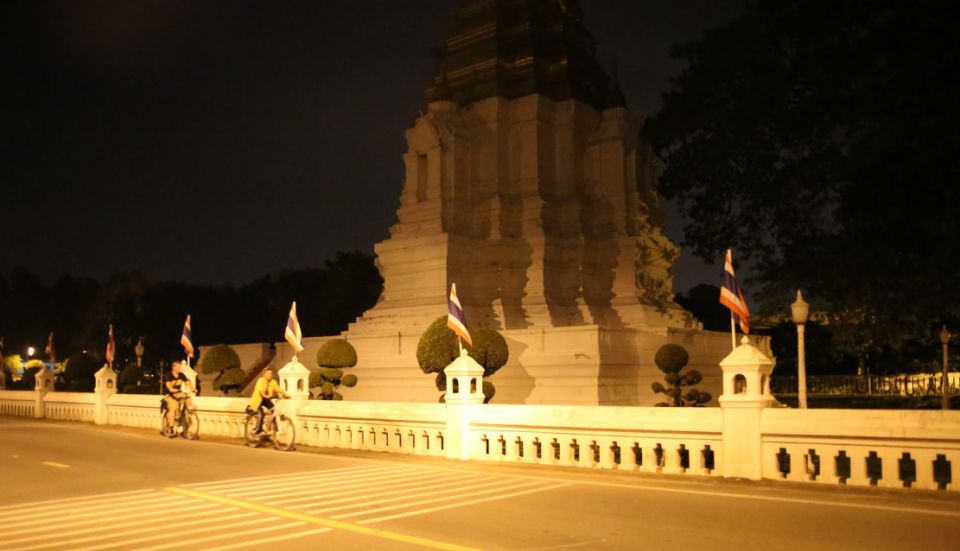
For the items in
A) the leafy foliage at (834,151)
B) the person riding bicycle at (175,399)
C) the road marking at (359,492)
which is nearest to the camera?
the road marking at (359,492)

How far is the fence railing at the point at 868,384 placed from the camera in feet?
148

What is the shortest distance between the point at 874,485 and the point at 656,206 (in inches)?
1111

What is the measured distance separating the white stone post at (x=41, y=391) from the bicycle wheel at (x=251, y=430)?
52.6ft

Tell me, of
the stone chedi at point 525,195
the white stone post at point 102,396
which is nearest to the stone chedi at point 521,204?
the stone chedi at point 525,195

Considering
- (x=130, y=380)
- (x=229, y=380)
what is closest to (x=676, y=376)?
(x=229, y=380)

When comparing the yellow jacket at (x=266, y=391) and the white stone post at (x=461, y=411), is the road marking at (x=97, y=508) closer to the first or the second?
the white stone post at (x=461, y=411)

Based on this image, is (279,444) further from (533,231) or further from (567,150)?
(567,150)

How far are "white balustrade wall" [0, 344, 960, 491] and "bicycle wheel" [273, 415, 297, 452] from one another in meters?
0.83

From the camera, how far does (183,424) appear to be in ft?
68.5

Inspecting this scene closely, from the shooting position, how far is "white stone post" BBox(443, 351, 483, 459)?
50.7 ft

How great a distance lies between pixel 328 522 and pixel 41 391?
25863 millimetres

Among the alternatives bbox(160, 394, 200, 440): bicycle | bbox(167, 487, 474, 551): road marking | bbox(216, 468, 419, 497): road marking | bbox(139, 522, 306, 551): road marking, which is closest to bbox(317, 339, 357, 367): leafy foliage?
bbox(160, 394, 200, 440): bicycle

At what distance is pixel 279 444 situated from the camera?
17.8 meters

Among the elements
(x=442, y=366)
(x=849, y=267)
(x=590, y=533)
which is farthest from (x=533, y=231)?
(x=590, y=533)
